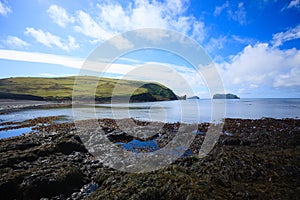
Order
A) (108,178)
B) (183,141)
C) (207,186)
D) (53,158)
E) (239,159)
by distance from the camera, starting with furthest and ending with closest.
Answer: (183,141), (53,158), (239,159), (108,178), (207,186)

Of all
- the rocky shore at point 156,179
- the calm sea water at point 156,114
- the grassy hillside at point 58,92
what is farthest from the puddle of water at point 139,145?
the grassy hillside at point 58,92

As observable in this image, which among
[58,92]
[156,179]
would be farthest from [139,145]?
[58,92]

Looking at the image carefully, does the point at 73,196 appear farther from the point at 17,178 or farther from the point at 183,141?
the point at 183,141

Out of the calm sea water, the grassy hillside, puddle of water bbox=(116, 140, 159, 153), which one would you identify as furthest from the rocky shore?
the grassy hillside

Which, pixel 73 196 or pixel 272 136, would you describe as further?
pixel 272 136

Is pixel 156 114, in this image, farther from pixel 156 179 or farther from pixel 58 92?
pixel 58 92

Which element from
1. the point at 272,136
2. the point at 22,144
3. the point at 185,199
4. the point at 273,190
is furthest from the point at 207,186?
the point at 272,136

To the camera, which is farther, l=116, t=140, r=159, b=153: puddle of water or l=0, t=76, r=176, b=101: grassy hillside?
l=0, t=76, r=176, b=101: grassy hillside

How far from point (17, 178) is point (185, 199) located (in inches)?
328

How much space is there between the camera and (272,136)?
19.6m

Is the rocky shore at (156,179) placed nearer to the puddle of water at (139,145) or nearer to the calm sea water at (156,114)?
the puddle of water at (139,145)

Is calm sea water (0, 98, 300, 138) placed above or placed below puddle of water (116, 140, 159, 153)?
above

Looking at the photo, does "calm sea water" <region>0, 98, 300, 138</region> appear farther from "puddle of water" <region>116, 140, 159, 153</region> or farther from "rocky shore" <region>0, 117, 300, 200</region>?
"puddle of water" <region>116, 140, 159, 153</region>

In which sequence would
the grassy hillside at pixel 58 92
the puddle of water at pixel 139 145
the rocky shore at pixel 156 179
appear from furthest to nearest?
1. the grassy hillside at pixel 58 92
2. the puddle of water at pixel 139 145
3. the rocky shore at pixel 156 179
